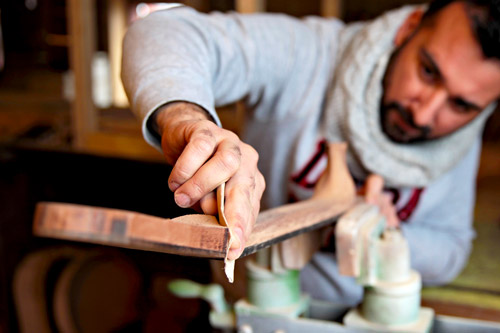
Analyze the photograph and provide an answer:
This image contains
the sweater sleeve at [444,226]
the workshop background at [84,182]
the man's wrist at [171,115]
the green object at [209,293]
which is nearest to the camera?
the man's wrist at [171,115]

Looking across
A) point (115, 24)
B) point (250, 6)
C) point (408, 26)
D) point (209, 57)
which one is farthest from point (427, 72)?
point (115, 24)

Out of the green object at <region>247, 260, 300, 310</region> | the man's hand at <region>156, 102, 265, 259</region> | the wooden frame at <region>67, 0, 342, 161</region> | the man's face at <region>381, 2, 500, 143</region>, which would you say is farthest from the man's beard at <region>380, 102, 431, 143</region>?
the wooden frame at <region>67, 0, 342, 161</region>

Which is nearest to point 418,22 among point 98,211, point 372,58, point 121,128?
point 372,58

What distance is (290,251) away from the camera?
480 millimetres

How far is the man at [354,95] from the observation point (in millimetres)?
533

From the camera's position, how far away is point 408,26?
0.74 metres

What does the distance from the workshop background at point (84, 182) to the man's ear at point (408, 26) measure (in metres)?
0.36

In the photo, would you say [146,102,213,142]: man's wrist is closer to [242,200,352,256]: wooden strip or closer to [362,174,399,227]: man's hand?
[242,200,352,256]: wooden strip

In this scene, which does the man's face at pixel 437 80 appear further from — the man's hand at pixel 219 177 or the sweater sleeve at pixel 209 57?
the man's hand at pixel 219 177

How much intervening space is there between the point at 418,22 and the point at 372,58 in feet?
0.26

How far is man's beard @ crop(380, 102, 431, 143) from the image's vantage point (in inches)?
26.8

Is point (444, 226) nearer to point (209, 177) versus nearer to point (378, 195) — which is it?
point (378, 195)

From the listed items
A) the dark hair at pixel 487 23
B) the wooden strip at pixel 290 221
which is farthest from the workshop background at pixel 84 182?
the wooden strip at pixel 290 221

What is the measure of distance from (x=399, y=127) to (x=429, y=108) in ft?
0.20
